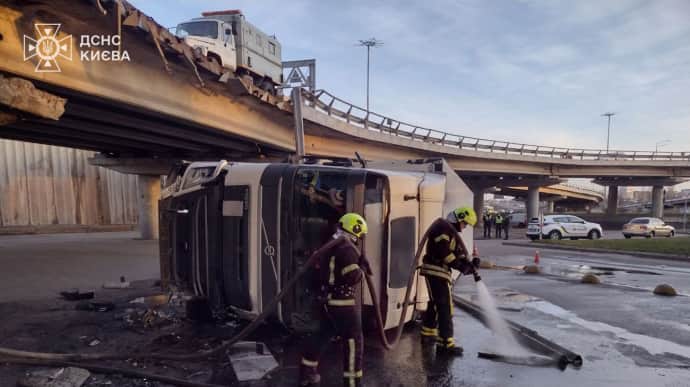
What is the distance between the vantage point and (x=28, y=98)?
24.2 ft

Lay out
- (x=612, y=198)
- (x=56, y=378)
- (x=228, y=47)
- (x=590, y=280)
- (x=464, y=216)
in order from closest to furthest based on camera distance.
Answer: (x=56, y=378) → (x=464, y=216) → (x=590, y=280) → (x=228, y=47) → (x=612, y=198)

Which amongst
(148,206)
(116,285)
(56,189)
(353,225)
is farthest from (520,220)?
(353,225)

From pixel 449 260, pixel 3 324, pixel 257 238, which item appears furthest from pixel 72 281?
pixel 449 260

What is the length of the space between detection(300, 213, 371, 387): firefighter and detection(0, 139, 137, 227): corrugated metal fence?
23325mm

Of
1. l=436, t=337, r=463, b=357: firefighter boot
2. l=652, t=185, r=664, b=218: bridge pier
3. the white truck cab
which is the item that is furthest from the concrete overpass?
l=652, t=185, r=664, b=218: bridge pier

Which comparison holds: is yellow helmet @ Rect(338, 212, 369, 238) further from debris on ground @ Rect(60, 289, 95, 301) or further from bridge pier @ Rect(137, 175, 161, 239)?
bridge pier @ Rect(137, 175, 161, 239)

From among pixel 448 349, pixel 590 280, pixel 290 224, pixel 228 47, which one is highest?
pixel 228 47

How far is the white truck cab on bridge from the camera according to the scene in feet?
51.8

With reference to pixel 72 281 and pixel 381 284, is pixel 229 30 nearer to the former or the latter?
pixel 72 281

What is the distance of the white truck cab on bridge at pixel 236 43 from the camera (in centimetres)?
1579

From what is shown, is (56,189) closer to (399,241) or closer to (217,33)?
(217,33)

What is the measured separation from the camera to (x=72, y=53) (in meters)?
7.98

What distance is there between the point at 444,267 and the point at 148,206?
711 inches

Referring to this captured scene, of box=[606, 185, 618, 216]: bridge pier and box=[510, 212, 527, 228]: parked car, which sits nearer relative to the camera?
box=[510, 212, 527, 228]: parked car
